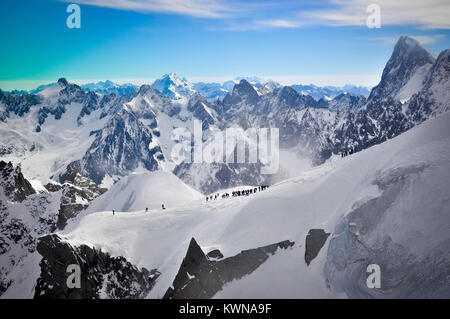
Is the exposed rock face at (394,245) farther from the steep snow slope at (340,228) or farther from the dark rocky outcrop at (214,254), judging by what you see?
the dark rocky outcrop at (214,254)

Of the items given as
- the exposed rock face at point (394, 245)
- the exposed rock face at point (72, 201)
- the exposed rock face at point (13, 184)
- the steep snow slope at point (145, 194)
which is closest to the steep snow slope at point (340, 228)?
the exposed rock face at point (394, 245)

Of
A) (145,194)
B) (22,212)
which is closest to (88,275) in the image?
(145,194)

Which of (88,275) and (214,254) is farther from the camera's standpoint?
(88,275)

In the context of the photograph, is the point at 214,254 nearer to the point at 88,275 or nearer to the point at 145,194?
the point at 88,275
